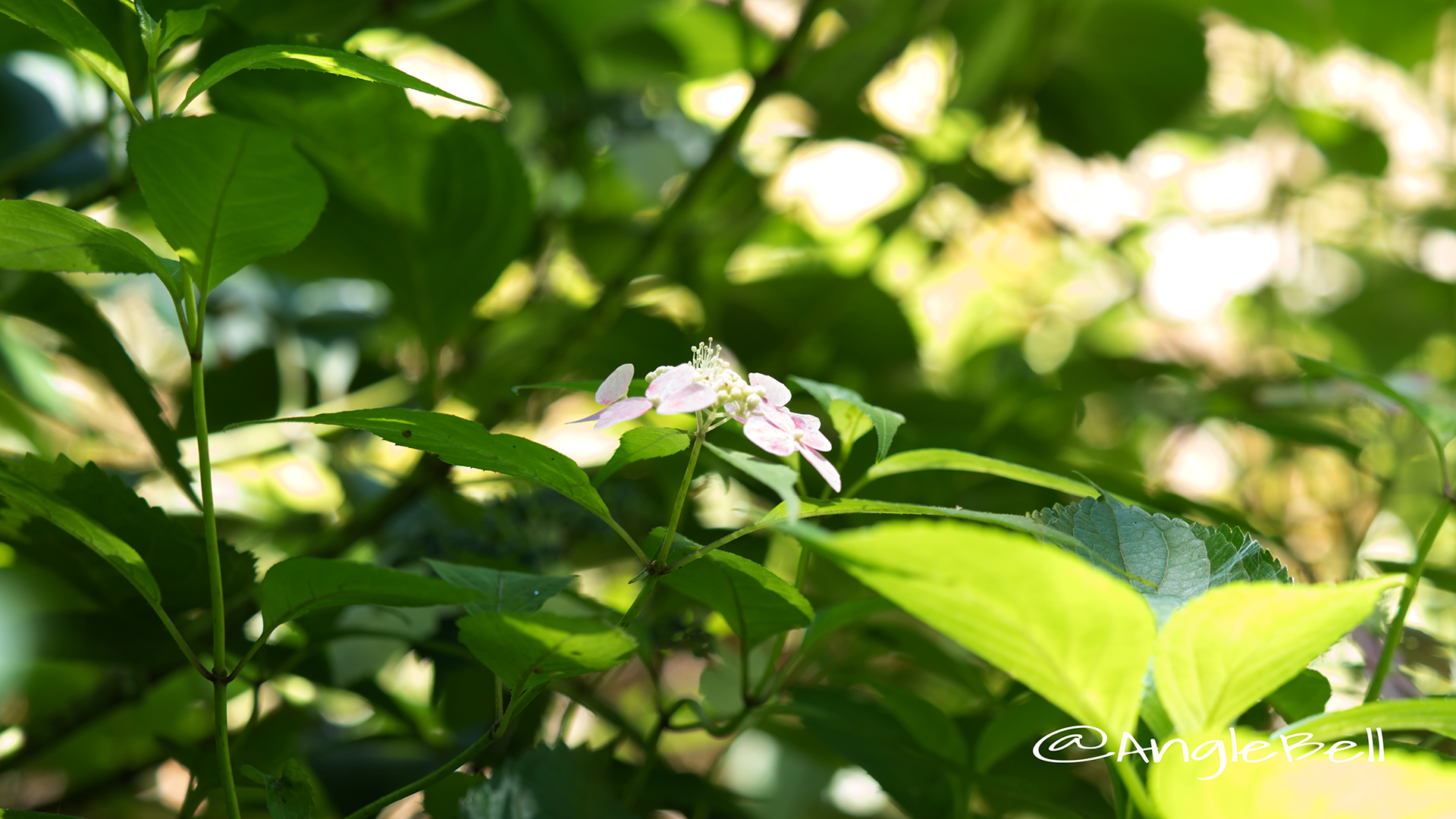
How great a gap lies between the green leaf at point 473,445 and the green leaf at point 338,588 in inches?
1.2

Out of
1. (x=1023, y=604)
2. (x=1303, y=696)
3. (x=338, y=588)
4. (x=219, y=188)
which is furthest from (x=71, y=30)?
(x=1303, y=696)

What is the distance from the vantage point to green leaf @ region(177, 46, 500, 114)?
21 centimetres

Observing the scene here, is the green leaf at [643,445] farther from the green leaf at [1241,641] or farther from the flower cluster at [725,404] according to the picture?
the green leaf at [1241,641]

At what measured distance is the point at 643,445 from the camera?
220 mm

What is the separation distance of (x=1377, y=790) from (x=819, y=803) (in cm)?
45

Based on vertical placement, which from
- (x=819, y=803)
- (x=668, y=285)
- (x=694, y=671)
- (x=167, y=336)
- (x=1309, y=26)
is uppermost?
(x=1309, y=26)

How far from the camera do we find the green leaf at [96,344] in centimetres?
35

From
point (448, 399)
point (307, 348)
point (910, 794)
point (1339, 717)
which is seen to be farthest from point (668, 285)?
point (1339, 717)

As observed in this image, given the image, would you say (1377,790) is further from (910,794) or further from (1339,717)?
(910,794)

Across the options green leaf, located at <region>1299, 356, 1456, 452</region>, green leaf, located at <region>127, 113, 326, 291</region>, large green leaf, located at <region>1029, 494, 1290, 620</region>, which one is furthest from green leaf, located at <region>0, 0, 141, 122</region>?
green leaf, located at <region>1299, 356, 1456, 452</region>

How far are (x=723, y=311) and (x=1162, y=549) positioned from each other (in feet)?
1.31

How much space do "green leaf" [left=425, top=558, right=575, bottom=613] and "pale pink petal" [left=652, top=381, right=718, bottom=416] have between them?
0.06m

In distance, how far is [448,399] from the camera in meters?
0.60

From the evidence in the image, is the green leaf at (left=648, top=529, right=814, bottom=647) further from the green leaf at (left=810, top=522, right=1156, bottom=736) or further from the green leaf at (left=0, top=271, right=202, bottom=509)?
the green leaf at (left=0, top=271, right=202, bottom=509)
